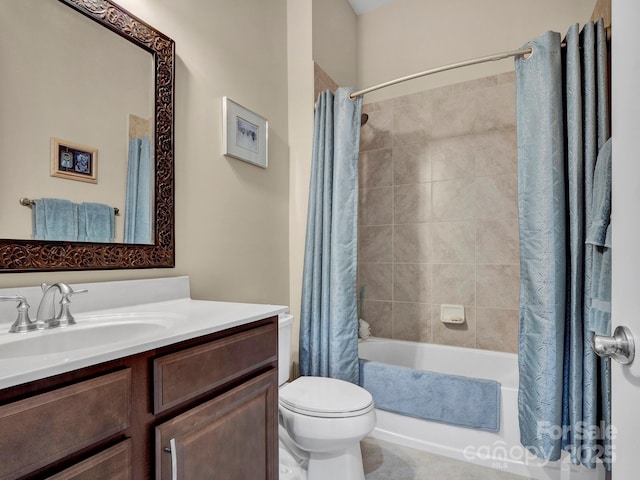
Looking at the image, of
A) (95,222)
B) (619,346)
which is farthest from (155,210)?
(619,346)

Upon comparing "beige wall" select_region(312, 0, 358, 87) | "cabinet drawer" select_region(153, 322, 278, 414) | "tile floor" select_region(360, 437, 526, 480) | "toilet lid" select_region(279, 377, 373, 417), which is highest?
"beige wall" select_region(312, 0, 358, 87)

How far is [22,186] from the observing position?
100cm

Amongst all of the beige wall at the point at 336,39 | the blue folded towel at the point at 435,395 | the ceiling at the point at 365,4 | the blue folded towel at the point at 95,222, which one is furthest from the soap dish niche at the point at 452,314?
the ceiling at the point at 365,4

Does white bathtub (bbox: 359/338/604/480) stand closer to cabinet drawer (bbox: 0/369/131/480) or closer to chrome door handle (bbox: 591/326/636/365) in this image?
chrome door handle (bbox: 591/326/636/365)

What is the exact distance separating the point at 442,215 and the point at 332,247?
0.99 m

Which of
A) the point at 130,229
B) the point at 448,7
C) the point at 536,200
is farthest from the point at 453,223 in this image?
the point at 130,229

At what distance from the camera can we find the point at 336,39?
2525 millimetres

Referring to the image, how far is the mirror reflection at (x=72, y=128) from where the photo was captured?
3.24 ft

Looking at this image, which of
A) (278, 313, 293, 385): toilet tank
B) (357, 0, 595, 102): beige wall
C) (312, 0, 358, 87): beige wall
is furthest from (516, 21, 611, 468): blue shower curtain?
(312, 0, 358, 87): beige wall

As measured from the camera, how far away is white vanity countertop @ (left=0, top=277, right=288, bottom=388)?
0.57 m

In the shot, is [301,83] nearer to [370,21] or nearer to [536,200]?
[370,21]

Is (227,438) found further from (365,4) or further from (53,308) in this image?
(365,4)

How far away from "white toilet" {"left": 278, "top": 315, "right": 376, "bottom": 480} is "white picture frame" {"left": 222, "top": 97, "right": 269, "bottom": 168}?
2.93ft

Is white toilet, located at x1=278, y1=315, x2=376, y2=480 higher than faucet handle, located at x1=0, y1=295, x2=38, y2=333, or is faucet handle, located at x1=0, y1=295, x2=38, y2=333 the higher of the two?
faucet handle, located at x1=0, y1=295, x2=38, y2=333
